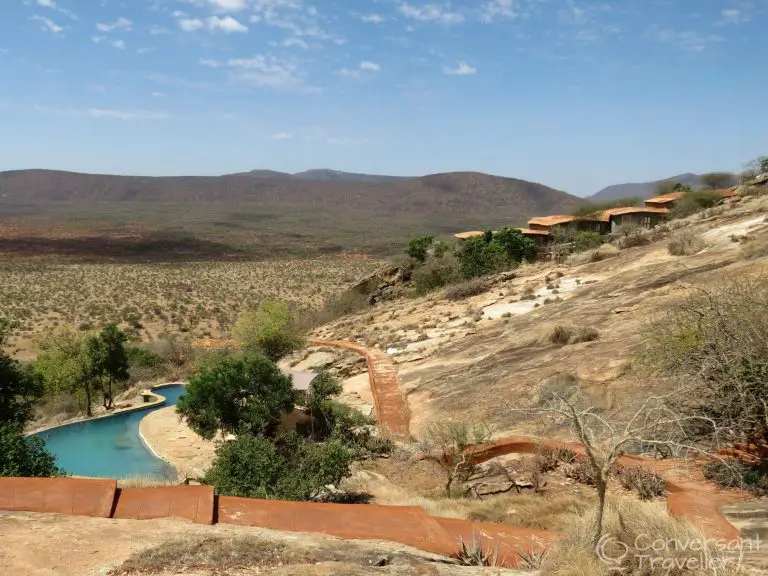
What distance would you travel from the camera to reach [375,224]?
15075 cm

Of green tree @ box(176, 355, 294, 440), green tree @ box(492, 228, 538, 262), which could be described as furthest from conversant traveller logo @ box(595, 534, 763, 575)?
green tree @ box(492, 228, 538, 262)

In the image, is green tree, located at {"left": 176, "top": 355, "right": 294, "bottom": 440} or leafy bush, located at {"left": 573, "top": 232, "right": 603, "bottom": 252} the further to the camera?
leafy bush, located at {"left": 573, "top": 232, "right": 603, "bottom": 252}

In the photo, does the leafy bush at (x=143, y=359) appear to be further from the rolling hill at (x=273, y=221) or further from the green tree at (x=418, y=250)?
the rolling hill at (x=273, y=221)

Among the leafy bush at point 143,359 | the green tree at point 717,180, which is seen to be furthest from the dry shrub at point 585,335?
the green tree at point 717,180

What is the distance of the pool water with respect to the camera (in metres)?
16.7

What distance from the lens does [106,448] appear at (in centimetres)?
1905

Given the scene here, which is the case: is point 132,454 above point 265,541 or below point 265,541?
below

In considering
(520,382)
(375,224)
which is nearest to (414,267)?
(520,382)

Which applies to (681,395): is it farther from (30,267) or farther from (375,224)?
(375,224)

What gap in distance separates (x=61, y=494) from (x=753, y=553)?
6.29 metres

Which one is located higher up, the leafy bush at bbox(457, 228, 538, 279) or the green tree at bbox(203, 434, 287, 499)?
the leafy bush at bbox(457, 228, 538, 279)

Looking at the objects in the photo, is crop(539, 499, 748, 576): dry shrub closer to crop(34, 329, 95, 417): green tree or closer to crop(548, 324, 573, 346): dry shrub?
crop(548, 324, 573, 346): dry shrub

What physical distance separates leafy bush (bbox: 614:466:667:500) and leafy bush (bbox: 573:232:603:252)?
26445mm

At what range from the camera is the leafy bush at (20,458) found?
8.55 meters
